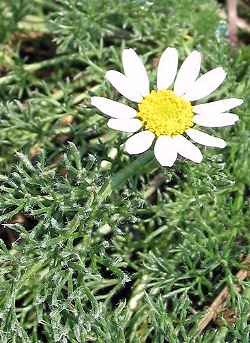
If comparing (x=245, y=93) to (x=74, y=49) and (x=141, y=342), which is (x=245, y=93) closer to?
(x=74, y=49)

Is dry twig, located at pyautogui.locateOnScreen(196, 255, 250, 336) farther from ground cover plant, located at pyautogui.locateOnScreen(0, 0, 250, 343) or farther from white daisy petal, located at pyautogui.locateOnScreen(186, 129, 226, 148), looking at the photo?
white daisy petal, located at pyautogui.locateOnScreen(186, 129, 226, 148)

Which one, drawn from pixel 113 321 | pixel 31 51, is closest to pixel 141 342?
pixel 113 321

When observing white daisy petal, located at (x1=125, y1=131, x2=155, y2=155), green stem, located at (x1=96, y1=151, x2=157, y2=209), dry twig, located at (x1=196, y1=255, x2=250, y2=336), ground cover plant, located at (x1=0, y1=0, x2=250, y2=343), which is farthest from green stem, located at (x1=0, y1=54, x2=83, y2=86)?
dry twig, located at (x1=196, y1=255, x2=250, y2=336)

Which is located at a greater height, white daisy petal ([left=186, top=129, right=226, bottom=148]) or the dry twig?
white daisy petal ([left=186, top=129, right=226, bottom=148])

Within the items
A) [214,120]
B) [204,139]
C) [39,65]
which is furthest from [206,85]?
[39,65]

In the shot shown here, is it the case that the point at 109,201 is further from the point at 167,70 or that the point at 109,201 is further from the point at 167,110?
the point at 167,70
